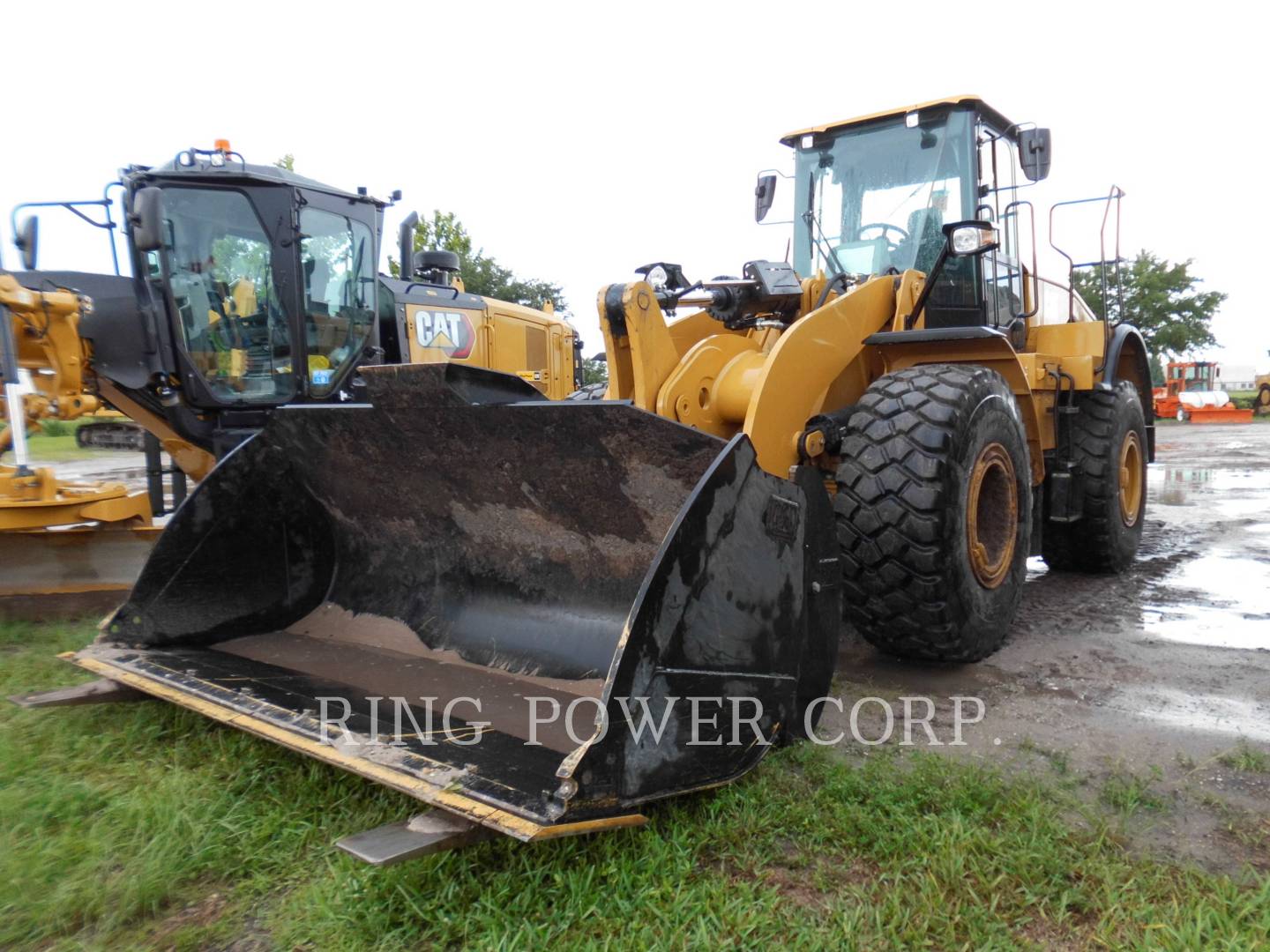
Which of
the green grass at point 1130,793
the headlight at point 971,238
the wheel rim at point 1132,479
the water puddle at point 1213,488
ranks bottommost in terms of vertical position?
the water puddle at point 1213,488

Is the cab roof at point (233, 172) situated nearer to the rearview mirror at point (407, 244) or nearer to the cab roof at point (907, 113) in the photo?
the rearview mirror at point (407, 244)

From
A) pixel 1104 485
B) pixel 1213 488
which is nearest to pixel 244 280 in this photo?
pixel 1104 485

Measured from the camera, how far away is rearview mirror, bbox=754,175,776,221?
17.8ft

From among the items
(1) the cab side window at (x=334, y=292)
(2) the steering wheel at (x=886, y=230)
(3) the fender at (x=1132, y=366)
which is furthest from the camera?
(1) the cab side window at (x=334, y=292)

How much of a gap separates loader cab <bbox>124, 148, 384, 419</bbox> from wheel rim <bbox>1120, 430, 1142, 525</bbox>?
210 inches

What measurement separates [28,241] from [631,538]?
412 centimetres

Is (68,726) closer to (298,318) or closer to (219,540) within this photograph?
(219,540)

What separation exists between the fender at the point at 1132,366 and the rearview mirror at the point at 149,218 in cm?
558

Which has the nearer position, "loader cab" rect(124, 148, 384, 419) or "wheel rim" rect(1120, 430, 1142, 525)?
"loader cab" rect(124, 148, 384, 419)

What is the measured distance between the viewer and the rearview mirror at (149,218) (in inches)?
207

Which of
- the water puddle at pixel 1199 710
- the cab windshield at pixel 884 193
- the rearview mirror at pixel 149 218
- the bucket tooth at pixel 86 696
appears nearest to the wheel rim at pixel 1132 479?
the cab windshield at pixel 884 193

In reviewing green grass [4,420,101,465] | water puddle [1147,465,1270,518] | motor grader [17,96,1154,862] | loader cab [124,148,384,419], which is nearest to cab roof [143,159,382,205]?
loader cab [124,148,384,419]

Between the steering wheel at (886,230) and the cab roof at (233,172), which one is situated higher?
the cab roof at (233,172)

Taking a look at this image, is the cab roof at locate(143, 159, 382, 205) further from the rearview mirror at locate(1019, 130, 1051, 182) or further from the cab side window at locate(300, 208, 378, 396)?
the rearview mirror at locate(1019, 130, 1051, 182)
